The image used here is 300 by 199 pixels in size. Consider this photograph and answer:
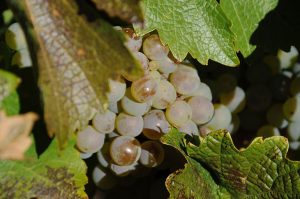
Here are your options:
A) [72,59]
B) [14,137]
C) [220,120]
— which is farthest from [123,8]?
[220,120]

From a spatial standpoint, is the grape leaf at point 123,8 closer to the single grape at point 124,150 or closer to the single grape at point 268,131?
the single grape at point 124,150

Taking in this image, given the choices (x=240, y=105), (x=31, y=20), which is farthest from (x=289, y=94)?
(x=31, y=20)

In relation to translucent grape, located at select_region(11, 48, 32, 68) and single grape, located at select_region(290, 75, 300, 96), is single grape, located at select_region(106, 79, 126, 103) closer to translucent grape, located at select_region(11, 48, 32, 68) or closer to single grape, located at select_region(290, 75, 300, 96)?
translucent grape, located at select_region(11, 48, 32, 68)

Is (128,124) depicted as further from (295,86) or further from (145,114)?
(295,86)

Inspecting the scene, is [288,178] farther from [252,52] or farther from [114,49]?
[114,49]

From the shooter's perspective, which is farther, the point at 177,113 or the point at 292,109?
the point at 292,109
